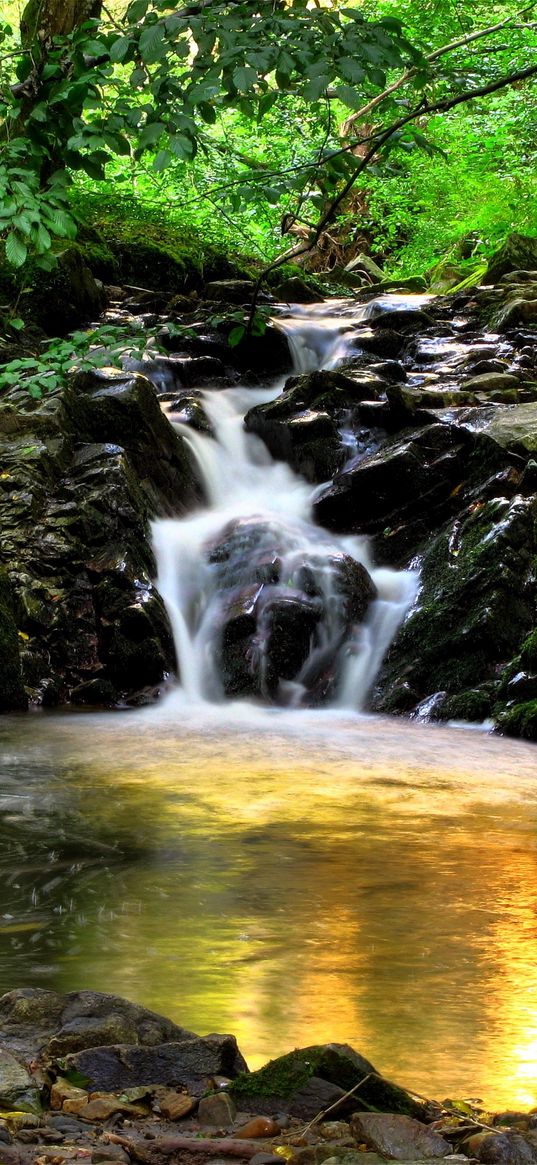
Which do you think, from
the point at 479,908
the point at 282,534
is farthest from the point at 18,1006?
the point at 282,534

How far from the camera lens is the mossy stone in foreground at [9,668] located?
24.5 ft

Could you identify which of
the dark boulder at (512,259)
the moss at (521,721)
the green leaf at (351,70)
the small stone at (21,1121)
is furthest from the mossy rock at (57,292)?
the small stone at (21,1121)

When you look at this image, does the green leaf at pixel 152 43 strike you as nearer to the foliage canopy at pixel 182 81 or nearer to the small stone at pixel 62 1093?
the foliage canopy at pixel 182 81

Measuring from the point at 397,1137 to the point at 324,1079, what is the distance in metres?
0.21

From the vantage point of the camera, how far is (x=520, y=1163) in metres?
1.69

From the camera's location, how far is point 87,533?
8.65 m

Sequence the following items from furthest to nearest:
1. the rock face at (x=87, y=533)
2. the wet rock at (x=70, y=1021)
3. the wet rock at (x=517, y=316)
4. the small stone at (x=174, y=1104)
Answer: the wet rock at (x=517, y=316) < the rock face at (x=87, y=533) < the wet rock at (x=70, y=1021) < the small stone at (x=174, y=1104)

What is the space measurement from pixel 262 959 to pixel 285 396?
857 cm

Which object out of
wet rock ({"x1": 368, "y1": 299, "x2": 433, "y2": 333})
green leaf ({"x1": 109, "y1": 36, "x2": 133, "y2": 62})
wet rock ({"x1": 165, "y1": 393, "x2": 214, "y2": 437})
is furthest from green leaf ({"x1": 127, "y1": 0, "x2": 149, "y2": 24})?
wet rock ({"x1": 368, "y1": 299, "x2": 433, "y2": 333})

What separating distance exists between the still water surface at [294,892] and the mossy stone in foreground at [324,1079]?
0.31m

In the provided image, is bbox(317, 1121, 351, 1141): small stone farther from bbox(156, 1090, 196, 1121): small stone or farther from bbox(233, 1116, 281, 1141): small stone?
bbox(156, 1090, 196, 1121): small stone

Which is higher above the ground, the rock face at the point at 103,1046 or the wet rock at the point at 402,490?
the wet rock at the point at 402,490

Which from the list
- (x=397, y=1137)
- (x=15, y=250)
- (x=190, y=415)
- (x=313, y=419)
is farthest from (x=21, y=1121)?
(x=190, y=415)

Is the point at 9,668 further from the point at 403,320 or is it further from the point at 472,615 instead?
the point at 403,320
